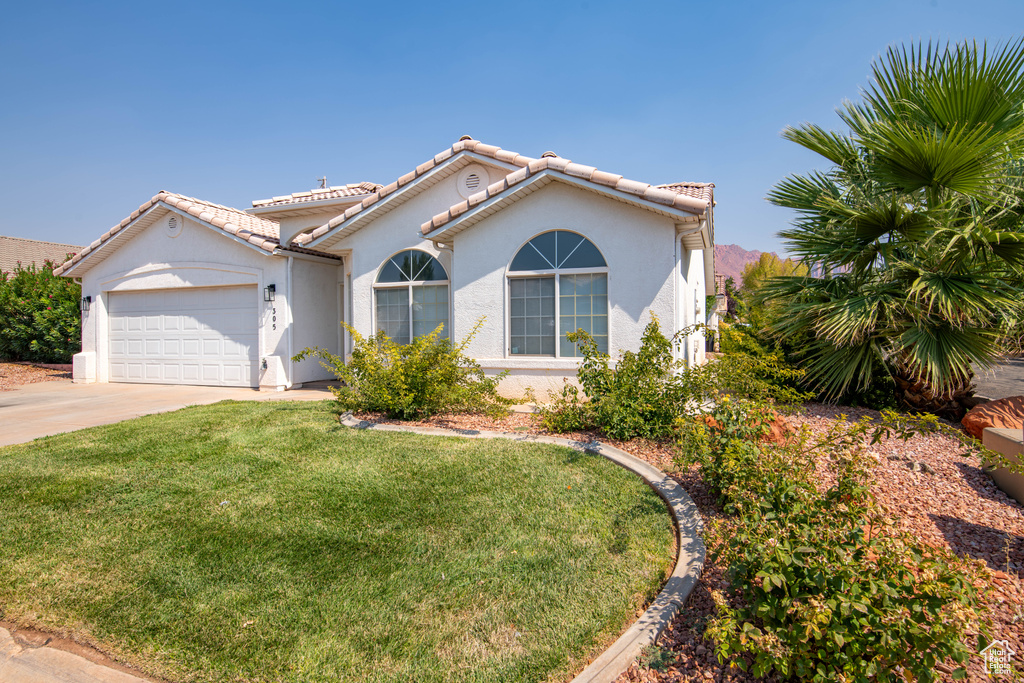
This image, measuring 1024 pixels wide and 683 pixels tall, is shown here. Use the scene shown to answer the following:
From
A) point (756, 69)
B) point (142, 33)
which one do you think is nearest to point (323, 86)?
point (142, 33)

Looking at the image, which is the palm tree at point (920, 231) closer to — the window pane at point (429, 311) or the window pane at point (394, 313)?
the window pane at point (429, 311)

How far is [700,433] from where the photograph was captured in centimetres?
492

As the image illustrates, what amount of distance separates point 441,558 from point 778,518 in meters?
2.49

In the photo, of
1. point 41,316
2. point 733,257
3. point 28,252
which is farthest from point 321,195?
point 733,257

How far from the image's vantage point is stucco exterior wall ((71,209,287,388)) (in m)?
12.7

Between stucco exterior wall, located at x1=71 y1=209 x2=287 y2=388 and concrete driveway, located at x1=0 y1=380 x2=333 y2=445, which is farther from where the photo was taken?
stucco exterior wall, located at x1=71 y1=209 x2=287 y2=388

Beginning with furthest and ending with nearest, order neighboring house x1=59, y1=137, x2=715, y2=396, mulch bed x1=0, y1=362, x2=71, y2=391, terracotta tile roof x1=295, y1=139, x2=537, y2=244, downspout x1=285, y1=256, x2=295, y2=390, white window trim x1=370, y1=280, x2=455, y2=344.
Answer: mulch bed x1=0, y1=362, x2=71, y2=391
downspout x1=285, y1=256, x2=295, y2=390
white window trim x1=370, y1=280, x2=455, y2=344
terracotta tile roof x1=295, y1=139, x2=537, y2=244
neighboring house x1=59, y1=137, x2=715, y2=396

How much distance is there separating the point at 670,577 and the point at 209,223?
1293 cm

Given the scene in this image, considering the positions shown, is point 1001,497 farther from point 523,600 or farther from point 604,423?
point 523,600

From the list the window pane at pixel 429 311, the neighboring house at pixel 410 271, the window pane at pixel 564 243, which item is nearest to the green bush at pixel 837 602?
the neighboring house at pixel 410 271

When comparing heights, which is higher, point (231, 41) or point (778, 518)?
point (231, 41)

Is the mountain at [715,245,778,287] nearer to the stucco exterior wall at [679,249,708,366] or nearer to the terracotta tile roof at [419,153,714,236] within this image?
the stucco exterior wall at [679,249,708,366]

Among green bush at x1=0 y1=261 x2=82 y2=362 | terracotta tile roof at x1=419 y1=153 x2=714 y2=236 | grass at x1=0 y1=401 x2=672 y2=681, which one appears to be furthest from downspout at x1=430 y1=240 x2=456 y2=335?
green bush at x1=0 y1=261 x2=82 y2=362

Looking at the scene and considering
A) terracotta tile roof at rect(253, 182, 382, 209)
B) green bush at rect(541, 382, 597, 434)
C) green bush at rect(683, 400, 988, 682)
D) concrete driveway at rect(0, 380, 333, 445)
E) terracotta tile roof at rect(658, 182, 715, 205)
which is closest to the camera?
green bush at rect(683, 400, 988, 682)
